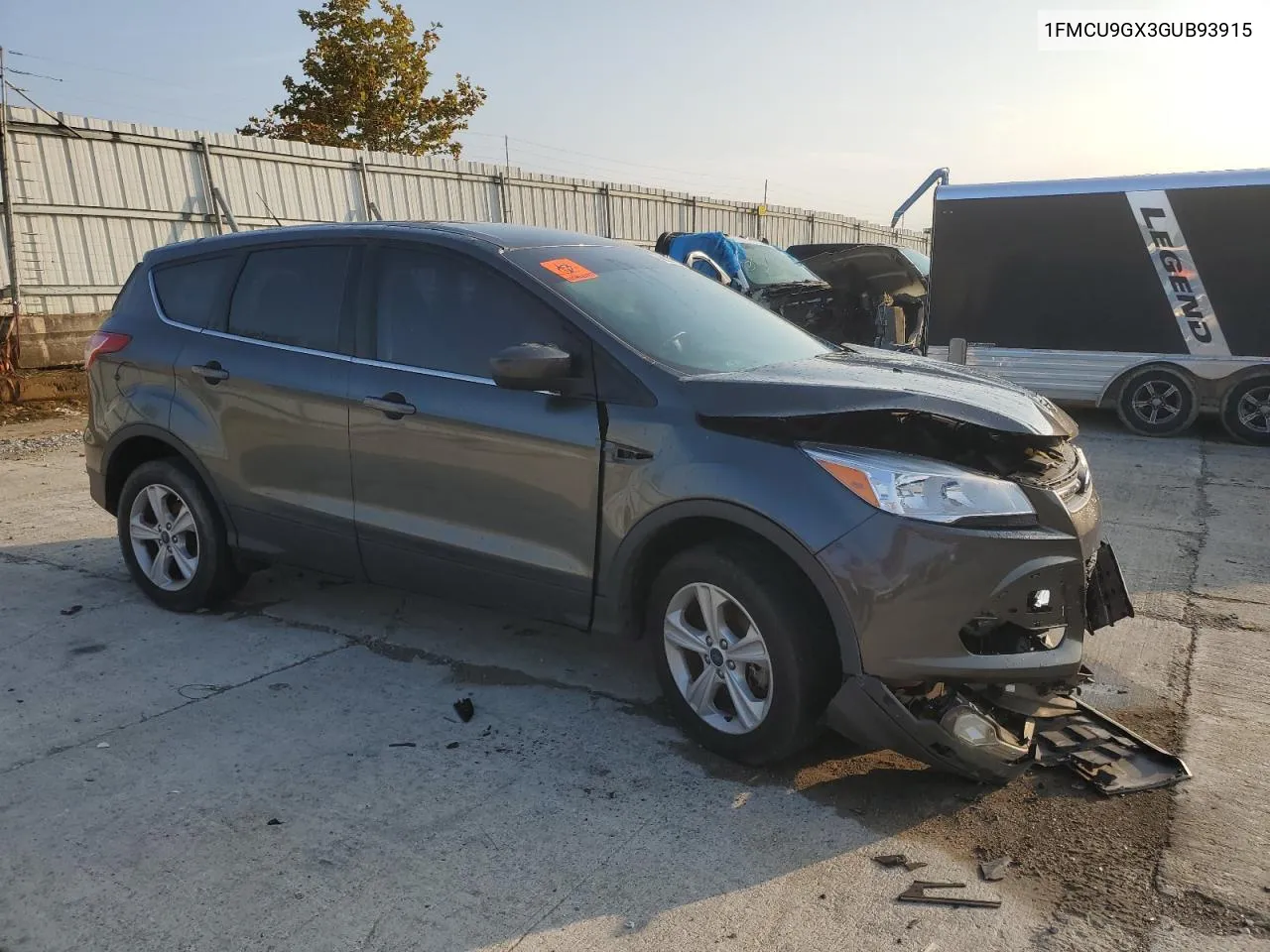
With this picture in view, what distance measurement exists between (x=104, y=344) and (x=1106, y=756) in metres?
4.81

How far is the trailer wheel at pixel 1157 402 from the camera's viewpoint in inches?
399

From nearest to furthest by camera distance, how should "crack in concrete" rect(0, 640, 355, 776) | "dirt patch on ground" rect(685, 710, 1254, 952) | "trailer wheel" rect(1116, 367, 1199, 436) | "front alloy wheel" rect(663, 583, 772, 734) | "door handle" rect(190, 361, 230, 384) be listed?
1. "dirt patch on ground" rect(685, 710, 1254, 952)
2. "front alloy wheel" rect(663, 583, 772, 734)
3. "crack in concrete" rect(0, 640, 355, 776)
4. "door handle" rect(190, 361, 230, 384)
5. "trailer wheel" rect(1116, 367, 1199, 436)

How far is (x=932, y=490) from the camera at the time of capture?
317 cm

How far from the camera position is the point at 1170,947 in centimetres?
261

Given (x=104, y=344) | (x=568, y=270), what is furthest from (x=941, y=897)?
(x=104, y=344)

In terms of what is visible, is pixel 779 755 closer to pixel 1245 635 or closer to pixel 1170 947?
pixel 1170 947

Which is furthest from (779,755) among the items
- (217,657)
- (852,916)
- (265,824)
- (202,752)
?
(217,657)

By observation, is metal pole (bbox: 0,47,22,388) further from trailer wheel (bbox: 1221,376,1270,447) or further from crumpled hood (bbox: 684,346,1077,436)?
trailer wheel (bbox: 1221,376,1270,447)

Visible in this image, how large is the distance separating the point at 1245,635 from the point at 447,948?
12.8 feet

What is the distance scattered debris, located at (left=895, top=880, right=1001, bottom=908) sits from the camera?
2.80 meters

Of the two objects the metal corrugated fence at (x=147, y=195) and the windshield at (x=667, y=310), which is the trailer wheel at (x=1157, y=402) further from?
the metal corrugated fence at (x=147, y=195)

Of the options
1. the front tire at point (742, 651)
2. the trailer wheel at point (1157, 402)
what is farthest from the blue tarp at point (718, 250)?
the front tire at point (742, 651)

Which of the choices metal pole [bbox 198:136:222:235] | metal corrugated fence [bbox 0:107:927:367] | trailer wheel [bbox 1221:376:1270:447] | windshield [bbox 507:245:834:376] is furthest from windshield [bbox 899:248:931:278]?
windshield [bbox 507:245:834:376]

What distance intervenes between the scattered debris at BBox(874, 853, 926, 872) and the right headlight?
38.5 inches
